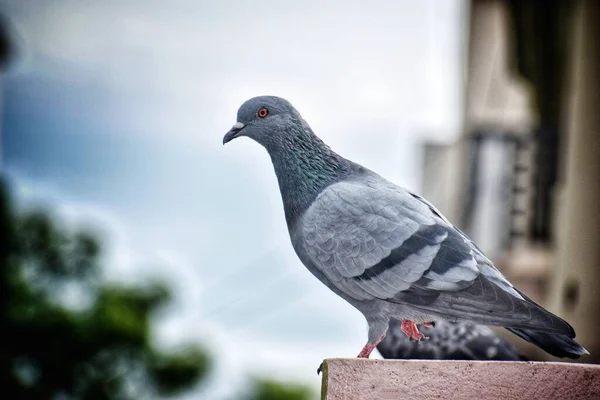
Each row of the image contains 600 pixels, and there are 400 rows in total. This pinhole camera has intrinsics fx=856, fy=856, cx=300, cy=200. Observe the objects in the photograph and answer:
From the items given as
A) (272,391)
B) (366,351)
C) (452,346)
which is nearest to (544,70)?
(272,391)

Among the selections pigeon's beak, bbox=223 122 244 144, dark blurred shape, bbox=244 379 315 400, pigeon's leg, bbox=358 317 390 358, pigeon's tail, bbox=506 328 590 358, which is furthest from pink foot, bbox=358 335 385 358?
dark blurred shape, bbox=244 379 315 400

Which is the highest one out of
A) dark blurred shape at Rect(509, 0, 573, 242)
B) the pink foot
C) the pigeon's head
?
dark blurred shape at Rect(509, 0, 573, 242)

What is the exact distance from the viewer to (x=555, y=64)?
13.6 m

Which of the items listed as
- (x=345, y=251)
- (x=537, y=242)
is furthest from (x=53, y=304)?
(x=345, y=251)

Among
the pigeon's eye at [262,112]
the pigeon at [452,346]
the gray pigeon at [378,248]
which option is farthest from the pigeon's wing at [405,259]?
the pigeon at [452,346]

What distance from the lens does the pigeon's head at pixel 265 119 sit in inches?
172

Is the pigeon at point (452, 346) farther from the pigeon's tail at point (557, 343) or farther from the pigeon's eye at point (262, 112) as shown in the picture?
the pigeon's eye at point (262, 112)

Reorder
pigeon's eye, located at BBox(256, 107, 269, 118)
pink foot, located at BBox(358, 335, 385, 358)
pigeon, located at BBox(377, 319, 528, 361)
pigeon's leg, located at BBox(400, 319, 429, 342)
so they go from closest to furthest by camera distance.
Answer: pink foot, located at BBox(358, 335, 385, 358), pigeon's leg, located at BBox(400, 319, 429, 342), pigeon's eye, located at BBox(256, 107, 269, 118), pigeon, located at BBox(377, 319, 528, 361)

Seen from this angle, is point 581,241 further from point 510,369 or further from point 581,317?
point 510,369

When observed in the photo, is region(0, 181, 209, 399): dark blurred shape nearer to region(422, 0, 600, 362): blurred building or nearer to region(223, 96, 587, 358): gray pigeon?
region(422, 0, 600, 362): blurred building

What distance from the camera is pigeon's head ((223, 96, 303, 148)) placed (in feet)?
14.3

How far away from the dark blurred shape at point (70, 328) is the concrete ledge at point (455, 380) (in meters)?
9.08

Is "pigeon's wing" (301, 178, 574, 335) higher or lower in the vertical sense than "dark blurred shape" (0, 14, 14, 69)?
lower

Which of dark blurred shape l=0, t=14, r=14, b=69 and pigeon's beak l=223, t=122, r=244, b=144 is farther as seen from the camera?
dark blurred shape l=0, t=14, r=14, b=69
